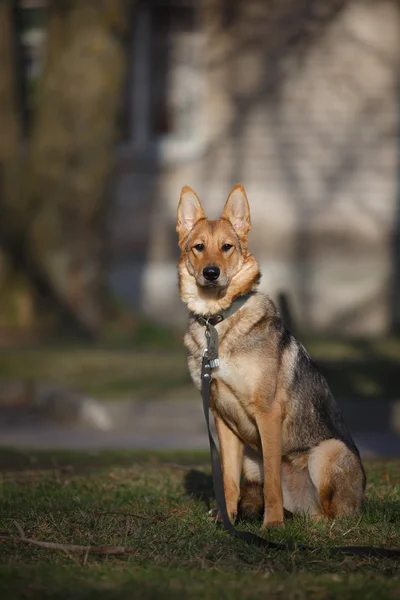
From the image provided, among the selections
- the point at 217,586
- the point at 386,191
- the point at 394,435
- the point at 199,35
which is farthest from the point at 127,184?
the point at 217,586

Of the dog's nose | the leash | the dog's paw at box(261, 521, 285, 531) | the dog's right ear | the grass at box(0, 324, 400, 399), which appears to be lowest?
the grass at box(0, 324, 400, 399)

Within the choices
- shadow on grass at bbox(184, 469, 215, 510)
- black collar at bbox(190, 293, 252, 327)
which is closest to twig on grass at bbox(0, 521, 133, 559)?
shadow on grass at bbox(184, 469, 215, 510)

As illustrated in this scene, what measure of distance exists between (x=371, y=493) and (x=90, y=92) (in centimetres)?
945

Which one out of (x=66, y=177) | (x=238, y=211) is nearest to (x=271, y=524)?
(x=238, y=211)

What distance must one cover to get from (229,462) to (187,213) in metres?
1.56

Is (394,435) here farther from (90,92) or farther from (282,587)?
(90,92)

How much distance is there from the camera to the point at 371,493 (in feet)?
22.1

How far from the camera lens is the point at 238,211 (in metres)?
6.44

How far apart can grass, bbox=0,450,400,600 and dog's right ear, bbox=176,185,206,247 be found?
168cm

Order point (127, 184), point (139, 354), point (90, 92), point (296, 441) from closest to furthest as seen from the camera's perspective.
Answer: point (296, 441), point (139, 354), point (90, 92), point (127, 184)

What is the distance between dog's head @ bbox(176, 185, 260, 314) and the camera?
6.14 metres

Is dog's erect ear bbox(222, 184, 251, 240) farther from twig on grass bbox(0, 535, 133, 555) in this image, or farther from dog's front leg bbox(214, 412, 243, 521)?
twig on grass bbox(0, 535, 133, 555)

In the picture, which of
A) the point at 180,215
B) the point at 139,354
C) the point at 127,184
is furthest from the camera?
the point at 127,184

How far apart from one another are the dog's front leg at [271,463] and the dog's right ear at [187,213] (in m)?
1.30
